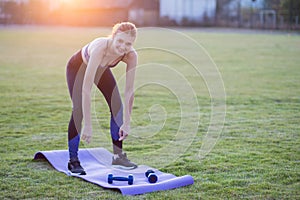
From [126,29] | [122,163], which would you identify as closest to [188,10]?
[122,163]

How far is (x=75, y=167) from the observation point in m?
5.36

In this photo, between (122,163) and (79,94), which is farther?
(122,163)

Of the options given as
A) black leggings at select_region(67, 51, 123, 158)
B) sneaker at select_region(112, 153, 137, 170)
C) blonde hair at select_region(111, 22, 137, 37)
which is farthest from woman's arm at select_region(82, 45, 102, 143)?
sneaker at select_region(112, 153, 137, 170)

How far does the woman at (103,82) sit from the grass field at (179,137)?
35 centimetres

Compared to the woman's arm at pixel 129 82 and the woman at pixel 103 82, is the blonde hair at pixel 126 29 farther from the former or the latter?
the woman's arm at pixel 129 82

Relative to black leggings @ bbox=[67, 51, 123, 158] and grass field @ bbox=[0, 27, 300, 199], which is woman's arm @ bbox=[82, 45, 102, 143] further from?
grass field @ bbox=[0, 27, 300, 199]

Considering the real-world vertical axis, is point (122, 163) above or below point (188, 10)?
below

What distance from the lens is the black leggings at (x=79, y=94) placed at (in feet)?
17.3

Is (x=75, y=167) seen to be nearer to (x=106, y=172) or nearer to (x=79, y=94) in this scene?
(x=106, y=172)

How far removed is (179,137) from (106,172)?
1907mm

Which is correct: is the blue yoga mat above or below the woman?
below

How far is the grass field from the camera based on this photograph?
16.0 ft

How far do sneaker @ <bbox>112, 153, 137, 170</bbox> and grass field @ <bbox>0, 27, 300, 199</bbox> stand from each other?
262 millimetres

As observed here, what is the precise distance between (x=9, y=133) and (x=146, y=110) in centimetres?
256
